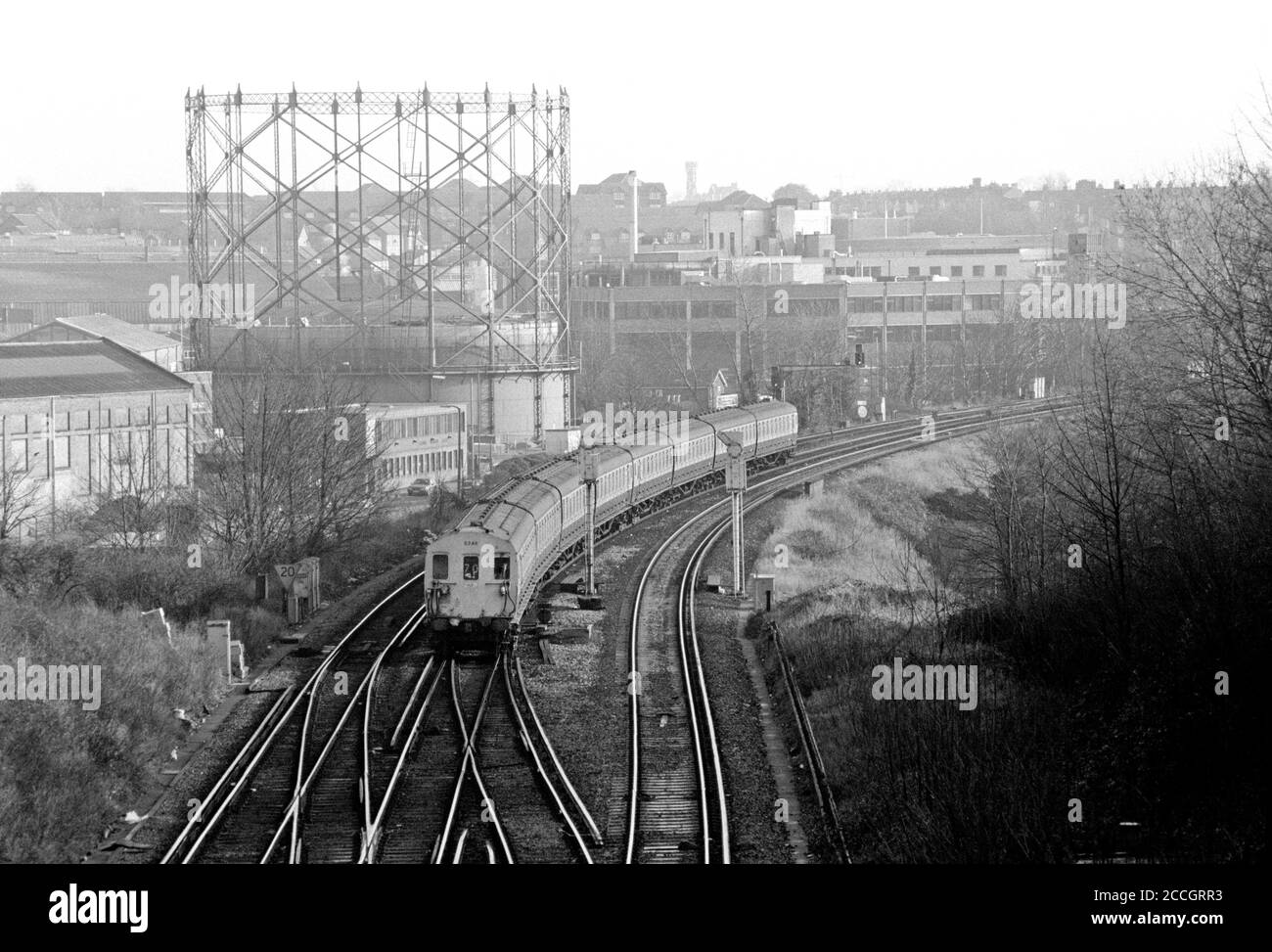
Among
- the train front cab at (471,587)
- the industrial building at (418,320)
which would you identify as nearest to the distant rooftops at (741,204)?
the industrial building at (418,320)

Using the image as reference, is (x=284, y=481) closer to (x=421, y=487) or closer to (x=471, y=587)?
(x=471, y=587)

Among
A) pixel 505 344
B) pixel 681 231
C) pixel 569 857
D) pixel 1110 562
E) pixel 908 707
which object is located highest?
pixel 681 231

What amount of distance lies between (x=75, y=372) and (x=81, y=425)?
267 centimetres

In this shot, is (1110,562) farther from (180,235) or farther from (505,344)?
(180,235)

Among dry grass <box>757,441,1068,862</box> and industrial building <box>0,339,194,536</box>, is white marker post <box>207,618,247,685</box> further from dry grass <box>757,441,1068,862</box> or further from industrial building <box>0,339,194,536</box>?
industrial building <box>0,339,194,536</box>

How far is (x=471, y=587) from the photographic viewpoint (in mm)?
17688

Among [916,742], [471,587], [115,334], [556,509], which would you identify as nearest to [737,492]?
[556,509]

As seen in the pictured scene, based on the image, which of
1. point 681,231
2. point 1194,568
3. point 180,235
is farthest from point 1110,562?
point 681,231

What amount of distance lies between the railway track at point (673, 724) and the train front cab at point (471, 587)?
5.45 feet

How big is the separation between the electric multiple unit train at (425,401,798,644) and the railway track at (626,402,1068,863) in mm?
1340

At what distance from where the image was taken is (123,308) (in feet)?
252

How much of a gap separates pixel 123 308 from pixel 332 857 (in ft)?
232

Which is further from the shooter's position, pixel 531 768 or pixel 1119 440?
pixel 1119 440

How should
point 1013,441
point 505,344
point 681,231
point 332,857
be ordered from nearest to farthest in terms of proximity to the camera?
point 332,857, point 1013,441, point 505,344, point 681,231
